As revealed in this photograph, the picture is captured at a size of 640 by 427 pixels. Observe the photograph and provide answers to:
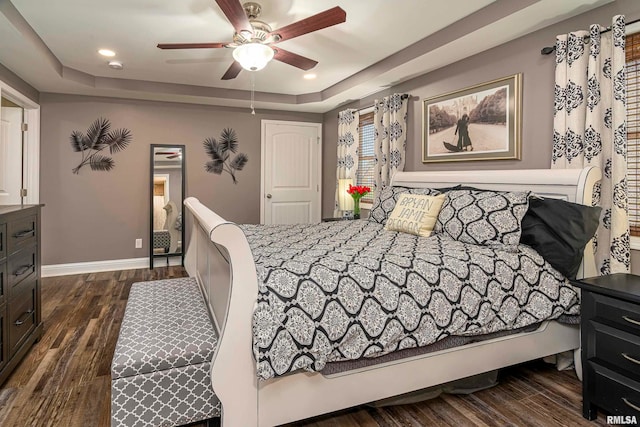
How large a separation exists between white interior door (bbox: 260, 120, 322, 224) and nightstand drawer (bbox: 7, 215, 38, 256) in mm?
3329

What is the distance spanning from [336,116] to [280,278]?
4471 millimetres

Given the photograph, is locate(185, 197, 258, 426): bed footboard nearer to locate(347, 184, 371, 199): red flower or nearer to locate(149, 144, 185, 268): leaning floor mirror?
locate(347, 184, 371, 199): red flower

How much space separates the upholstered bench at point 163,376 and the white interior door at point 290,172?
159 inches

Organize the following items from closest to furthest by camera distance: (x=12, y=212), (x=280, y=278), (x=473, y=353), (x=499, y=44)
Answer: (x=280, y=278)
(x=473, y=353)
(x=12, y=212)
(x=499, y=44)

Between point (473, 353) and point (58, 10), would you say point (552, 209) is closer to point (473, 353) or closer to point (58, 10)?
point (473, 353)

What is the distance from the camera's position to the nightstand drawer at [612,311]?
1674mm

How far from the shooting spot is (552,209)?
2.31m

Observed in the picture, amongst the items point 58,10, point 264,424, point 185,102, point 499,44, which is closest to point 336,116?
point 185,102

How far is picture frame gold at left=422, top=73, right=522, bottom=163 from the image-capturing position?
120 inches

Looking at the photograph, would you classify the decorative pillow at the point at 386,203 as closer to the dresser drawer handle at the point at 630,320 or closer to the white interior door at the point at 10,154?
the dresser drawer handle at the point at 630,320

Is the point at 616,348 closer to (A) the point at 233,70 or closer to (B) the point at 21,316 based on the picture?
(A) the point at 233,70

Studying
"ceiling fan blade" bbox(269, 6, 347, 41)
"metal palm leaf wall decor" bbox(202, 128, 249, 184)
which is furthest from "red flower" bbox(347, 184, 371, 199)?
"ceiling fan blade" bbox(269, 6, 347, 41)

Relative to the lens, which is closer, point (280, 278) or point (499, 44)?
point (280, 278)

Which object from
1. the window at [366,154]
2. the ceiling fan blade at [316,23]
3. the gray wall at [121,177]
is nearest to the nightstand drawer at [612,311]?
the ceiling fan blade at [316,23]
